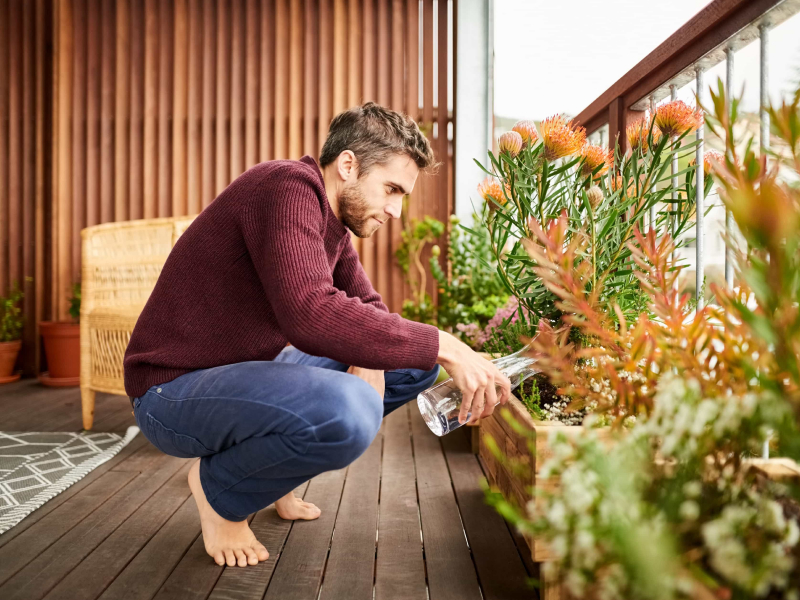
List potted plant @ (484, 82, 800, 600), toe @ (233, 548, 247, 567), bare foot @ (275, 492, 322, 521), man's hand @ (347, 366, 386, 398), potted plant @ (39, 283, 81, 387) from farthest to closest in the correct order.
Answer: potted plant @ (39, 283, 81, 387) < bare foot @ (275, 492, 322, 521) < man's hand @ (347, 366, 386, 398) < toe @ (233, 548, 247, 567) < potted plant @ (484, 82, 800, 600)

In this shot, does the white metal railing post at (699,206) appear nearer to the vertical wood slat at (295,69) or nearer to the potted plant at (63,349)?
the vertical wood slat at (295,69)

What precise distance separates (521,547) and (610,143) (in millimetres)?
1186

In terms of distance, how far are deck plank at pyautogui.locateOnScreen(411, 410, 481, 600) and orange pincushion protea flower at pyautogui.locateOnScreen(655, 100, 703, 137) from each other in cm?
97

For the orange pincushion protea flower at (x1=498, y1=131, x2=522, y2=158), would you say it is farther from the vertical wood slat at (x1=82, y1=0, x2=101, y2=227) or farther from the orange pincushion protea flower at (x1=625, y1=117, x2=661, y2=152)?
the vertical wood slat at (x1=82, y1=0, x2=101, y2=227)

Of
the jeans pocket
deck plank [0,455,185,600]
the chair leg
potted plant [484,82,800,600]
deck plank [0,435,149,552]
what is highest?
potted plant [484,82,800,600]

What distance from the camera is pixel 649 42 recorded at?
8.14ft

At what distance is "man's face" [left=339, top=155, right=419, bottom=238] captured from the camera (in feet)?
4.39

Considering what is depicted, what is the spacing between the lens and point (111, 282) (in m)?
2.47

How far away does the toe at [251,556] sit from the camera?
Answer: 1.21 metres

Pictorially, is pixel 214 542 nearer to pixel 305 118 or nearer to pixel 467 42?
pixel 305 118

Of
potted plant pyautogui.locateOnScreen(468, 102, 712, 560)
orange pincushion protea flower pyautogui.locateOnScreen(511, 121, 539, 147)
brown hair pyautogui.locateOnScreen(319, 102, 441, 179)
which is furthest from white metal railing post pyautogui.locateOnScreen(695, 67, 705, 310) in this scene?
brown hair pyautogui.locateOnScreen(319, 102, 441, 179)

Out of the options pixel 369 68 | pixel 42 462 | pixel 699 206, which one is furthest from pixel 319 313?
pixel 369 68

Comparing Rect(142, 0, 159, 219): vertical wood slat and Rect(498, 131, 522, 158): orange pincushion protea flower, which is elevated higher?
Rect(142, 0, 159, 219): vertical wood slat

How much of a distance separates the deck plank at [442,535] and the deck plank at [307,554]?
0.75ft
